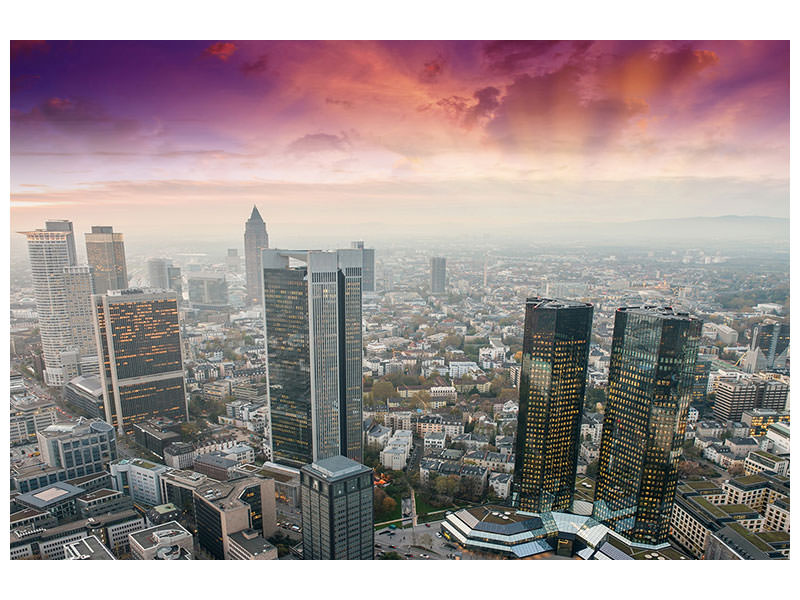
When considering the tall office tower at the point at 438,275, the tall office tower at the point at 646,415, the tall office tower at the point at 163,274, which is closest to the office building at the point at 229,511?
the tall office tower at the point at 646,415

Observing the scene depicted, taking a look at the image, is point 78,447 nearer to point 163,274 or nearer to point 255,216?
point 255,216

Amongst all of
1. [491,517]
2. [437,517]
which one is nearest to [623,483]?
[491,517]

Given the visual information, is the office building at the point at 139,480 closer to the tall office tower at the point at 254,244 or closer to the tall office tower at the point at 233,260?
the tall office tower at the point at 254,244

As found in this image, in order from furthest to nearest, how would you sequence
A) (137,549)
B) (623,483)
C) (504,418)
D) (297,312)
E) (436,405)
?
(436,405)
(504,418)
(297,312)
(623,483)
(137,549)

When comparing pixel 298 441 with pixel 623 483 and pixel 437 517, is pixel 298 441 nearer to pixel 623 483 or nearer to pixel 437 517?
pixel 437 517

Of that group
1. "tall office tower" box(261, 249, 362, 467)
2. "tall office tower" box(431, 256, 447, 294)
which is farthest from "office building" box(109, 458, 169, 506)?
"tall office tower" box(431, 256, 447, 294)

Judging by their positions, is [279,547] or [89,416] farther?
[89,416]
